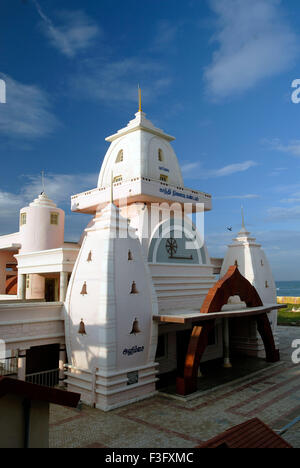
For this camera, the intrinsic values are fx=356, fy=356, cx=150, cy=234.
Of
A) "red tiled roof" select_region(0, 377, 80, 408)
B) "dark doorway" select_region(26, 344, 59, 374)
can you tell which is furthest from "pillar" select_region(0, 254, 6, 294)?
"red tiled roof" select_region(0, 377, 80, 408)

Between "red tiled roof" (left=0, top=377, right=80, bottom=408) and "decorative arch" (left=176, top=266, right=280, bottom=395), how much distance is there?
1014 cm

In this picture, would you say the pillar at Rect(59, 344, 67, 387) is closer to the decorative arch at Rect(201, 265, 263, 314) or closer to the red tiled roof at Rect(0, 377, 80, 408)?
the decorative arch at Rect(201, 265, 263, 314)

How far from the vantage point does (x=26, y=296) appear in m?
23.5

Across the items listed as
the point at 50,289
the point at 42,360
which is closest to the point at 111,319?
the point at 42,360

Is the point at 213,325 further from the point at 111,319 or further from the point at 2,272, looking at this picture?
the point at 2,272

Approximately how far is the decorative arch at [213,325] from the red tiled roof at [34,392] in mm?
10139

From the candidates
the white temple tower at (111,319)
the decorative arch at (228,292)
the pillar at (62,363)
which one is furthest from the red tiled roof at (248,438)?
the pillar at (62,363)

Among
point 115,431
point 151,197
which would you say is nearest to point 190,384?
point 115,431

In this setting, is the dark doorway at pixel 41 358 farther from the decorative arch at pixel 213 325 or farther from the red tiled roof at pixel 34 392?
the red tiled roof at pixel 34 392

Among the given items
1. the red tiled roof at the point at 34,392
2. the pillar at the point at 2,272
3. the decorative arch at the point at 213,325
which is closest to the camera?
the red tiled roof at the point at 34,392

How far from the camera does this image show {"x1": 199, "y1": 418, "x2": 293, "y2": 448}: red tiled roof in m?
7.59

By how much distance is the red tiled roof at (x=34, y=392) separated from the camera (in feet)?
22.6

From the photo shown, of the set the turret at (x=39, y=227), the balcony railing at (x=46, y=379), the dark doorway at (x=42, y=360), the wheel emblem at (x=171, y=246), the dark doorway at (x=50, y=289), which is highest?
the turret at (x=39, y=227)
